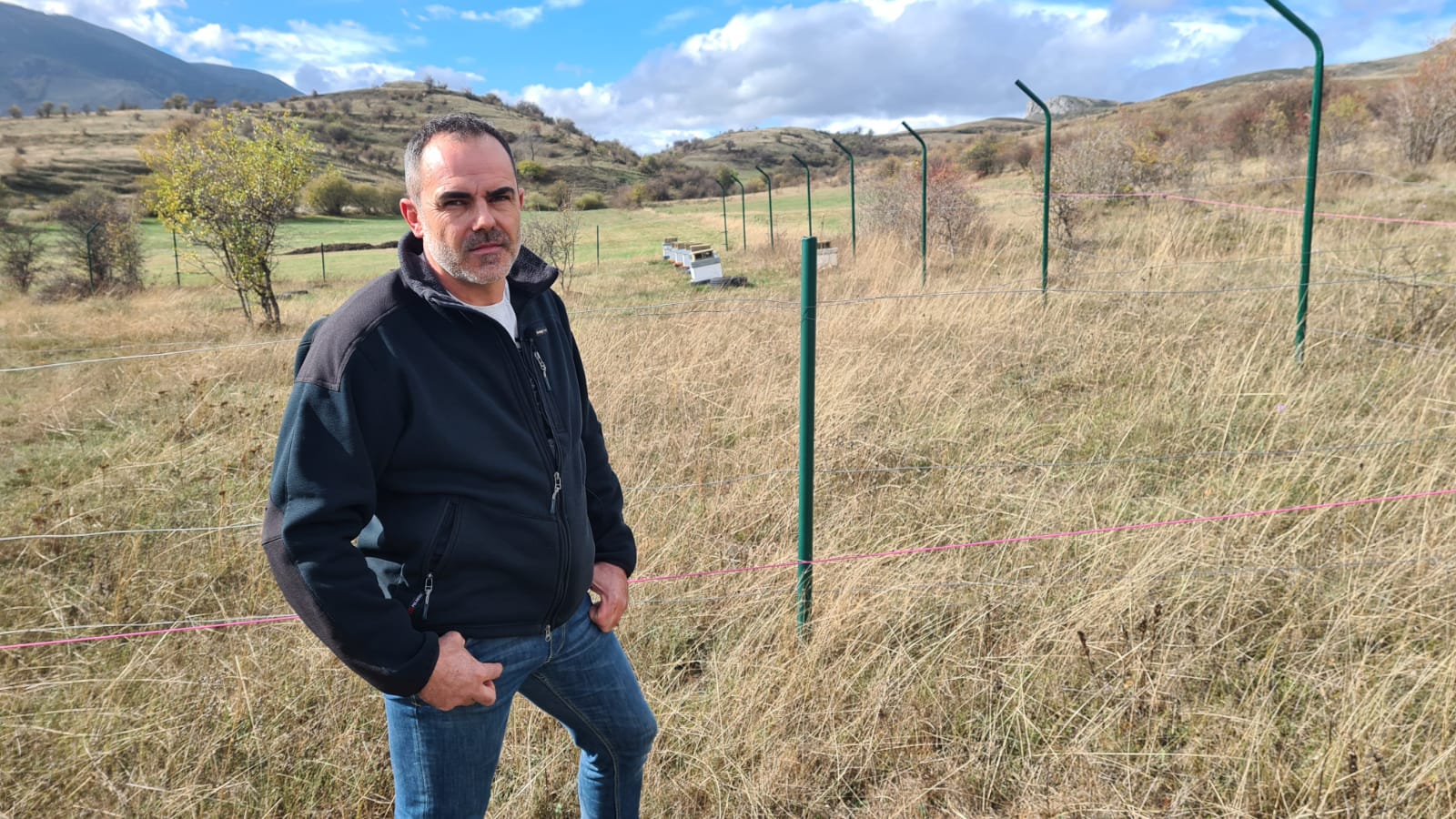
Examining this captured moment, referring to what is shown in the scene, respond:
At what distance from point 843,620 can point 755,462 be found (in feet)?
5.36

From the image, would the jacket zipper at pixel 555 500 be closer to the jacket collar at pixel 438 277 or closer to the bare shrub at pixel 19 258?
the jacket collar at pixel 438 277

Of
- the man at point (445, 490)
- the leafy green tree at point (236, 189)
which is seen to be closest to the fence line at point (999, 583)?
the man at point (445, 490)

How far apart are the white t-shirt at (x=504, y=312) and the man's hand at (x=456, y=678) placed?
0.57 m

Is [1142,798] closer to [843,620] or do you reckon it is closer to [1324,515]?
[843,620]

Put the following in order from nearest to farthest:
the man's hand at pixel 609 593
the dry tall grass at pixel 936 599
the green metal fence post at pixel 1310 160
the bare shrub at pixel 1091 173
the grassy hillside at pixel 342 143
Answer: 1. the man's hand at pixel 609 593
2. the dry tall grass at pixel 936 599
3. the green metal fence post at pixel 1310 160
4. the bare shrub at pixel 1091 173
5. the grassy hillside at pixel 342 143

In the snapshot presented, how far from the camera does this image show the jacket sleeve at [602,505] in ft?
6.30

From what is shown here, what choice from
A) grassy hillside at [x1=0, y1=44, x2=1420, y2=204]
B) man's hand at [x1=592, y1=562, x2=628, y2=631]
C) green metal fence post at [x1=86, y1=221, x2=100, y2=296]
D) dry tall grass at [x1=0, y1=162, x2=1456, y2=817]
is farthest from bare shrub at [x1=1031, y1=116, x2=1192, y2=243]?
grassy hillside at [x1=0, y1=44, x2=1420, y2=204]

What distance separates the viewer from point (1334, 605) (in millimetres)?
2770

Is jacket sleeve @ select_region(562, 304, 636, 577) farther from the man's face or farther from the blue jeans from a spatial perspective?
the man's face

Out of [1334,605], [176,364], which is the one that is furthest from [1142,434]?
[176,364]

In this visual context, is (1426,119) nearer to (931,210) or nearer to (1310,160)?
(931,210)

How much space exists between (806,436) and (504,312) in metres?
1.46

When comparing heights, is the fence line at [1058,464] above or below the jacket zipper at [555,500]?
below

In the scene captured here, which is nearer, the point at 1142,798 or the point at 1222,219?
the point at 1142,798
